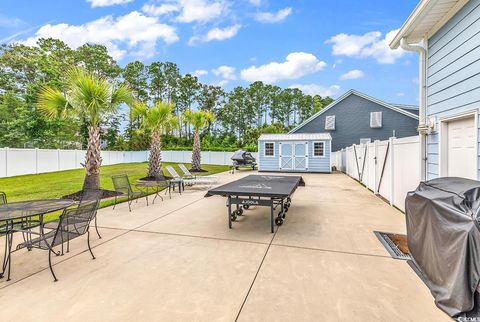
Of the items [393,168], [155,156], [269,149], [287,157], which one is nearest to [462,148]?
[393,168]

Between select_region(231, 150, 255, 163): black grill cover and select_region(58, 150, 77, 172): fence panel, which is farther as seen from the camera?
select_region(231, 150, 255, 163): black grill cover

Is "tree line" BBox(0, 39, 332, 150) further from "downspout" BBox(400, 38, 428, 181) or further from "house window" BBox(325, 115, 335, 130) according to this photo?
"downspout" BBox(400, 38, 428, 181)

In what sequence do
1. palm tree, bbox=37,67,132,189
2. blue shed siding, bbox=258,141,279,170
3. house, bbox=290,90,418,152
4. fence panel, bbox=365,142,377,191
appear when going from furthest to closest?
house, bbox=290,90,418,152
blue shed siding, bbox=258,141,279,170
fence panel, bbox=365,142,377,191
palm tree, bbox=37,67,132,189

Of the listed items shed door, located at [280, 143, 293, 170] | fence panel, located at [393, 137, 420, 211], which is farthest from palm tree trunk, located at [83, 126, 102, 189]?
shed door, located at [280, 143, 293, 170]

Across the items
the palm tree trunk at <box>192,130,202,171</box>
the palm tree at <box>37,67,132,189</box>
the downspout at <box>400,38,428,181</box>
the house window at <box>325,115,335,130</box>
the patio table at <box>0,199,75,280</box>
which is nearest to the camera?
the patio table at <box>0,199,75,280</box>

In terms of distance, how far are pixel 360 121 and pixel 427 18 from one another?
1675 cm

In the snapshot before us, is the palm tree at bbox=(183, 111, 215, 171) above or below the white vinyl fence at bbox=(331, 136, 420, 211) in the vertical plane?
above

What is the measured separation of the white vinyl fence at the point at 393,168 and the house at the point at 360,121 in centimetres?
1059

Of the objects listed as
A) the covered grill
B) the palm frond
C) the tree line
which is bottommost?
the covered grill

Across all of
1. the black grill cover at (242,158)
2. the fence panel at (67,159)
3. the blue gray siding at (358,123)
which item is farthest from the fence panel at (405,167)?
the fence panel at (67,159)

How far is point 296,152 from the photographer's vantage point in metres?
17.0

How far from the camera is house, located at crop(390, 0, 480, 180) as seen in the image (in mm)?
3459

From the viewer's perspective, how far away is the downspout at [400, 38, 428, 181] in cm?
472

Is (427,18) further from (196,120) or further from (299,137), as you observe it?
(196,120)
